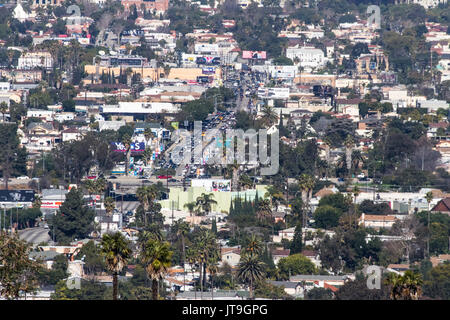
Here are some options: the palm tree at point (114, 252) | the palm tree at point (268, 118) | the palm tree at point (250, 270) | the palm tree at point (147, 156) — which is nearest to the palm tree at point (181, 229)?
the palm tree at point (250, 270)

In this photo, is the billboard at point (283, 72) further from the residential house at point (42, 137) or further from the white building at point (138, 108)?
the residential house at point (42, 137)

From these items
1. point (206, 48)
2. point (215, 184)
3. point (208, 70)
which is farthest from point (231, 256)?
point (206, 48)

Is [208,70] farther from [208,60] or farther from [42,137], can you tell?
[42,137]

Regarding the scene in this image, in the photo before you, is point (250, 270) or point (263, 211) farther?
point (263, 211)

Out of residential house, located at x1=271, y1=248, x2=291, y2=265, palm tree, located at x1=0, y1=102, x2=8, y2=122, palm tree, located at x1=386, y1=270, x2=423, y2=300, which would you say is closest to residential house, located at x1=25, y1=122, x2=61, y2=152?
palm tree, located at x1=0, y1=102, x2=8, y2=122

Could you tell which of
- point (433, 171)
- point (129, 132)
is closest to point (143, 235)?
point (433, 171)
